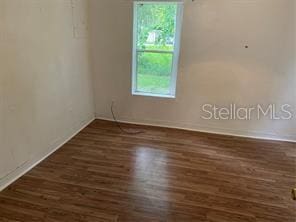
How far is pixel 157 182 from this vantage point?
262 cm

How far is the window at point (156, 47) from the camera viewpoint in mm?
3682

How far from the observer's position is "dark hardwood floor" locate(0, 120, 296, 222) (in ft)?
7.13

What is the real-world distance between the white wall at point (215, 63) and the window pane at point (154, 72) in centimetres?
16

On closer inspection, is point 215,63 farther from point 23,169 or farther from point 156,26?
point 23,169

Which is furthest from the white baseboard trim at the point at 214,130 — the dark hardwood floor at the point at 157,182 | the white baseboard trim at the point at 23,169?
the white baseboard trim at the point at 23,169

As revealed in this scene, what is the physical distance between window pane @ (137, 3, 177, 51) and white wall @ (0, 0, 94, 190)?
0.82 m

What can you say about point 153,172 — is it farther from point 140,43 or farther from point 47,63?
point 140,43

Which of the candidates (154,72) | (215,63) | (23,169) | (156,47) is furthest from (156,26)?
(23,169)

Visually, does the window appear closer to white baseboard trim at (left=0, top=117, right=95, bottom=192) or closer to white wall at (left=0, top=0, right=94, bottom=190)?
white wall at (left=0, top=0, right=94, bottom=190)

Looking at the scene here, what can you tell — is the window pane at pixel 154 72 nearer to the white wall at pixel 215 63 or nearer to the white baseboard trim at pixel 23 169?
the white wall at pixel 215 63

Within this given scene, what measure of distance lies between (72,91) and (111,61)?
32.0 inches

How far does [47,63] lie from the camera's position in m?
2.96

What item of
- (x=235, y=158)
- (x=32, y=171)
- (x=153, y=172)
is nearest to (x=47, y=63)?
(x=32, y=171)

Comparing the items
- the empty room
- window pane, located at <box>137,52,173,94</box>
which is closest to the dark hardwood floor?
the empty room
